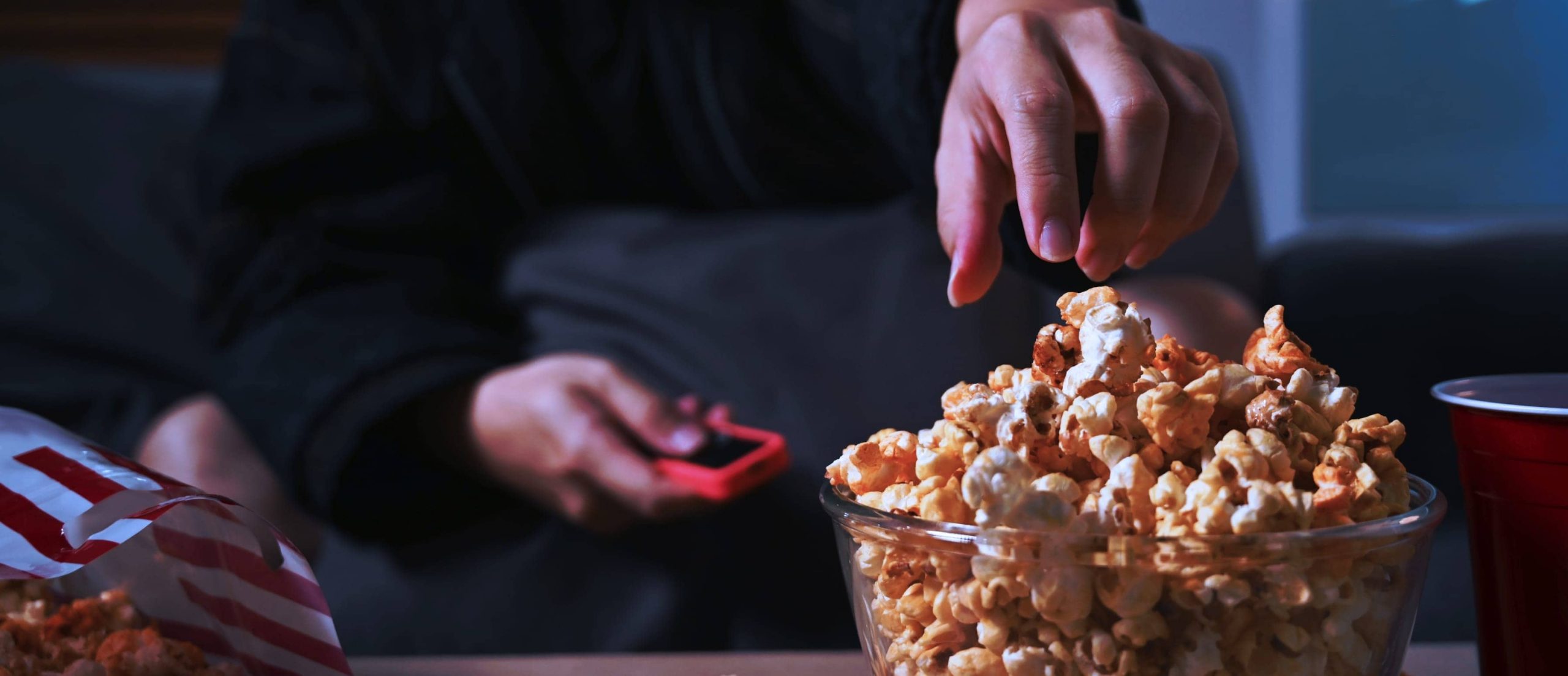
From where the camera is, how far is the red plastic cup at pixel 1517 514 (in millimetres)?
342

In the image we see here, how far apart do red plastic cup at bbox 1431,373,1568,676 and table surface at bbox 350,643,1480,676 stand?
0.08 metres

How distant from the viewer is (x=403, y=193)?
3.37 feet

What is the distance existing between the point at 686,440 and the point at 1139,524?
0.56m

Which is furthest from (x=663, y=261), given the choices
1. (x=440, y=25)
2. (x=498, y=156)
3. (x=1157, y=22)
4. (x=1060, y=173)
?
(x=1157, y=22)

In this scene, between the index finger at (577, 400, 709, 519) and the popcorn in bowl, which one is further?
the index finger at (577, 400, 709, 519)

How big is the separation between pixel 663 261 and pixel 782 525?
0.92ft

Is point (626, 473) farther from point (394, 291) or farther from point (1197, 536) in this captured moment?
point (1197, 536)

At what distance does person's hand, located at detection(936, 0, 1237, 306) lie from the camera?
14.9 inches

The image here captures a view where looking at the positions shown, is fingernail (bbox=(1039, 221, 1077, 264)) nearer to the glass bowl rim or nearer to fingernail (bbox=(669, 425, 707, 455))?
the glass bowl rim

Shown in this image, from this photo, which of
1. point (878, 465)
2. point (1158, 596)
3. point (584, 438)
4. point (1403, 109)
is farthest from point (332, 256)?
point (1403, 109)

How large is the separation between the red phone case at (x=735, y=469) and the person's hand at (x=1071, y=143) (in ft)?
1.17

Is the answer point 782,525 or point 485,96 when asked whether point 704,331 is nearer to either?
point 782,525

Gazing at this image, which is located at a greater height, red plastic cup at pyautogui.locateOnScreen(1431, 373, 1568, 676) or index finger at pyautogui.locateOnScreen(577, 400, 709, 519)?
red plastic cup at pyautogui.locateOnScreen(1431, 373, 1568, 676)

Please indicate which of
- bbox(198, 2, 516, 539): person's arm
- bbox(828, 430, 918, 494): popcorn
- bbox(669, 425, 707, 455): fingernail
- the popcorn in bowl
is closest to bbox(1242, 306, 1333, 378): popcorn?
the popcorn in bowl
